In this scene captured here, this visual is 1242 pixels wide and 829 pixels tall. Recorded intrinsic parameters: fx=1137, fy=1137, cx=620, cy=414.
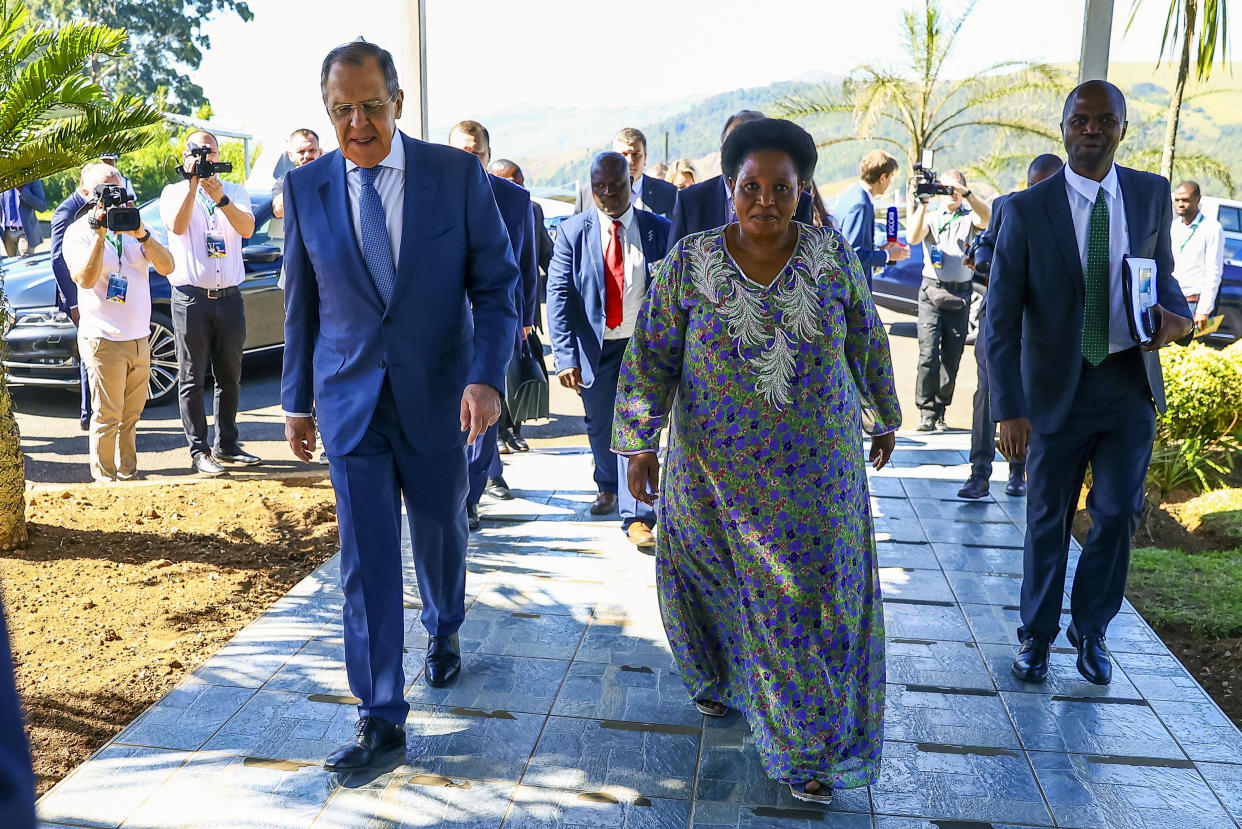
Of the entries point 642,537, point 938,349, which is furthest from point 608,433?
point 938,349

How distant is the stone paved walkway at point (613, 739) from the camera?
346 cm

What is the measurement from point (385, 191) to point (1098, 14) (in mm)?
4329

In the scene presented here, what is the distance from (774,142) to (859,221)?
4.23m

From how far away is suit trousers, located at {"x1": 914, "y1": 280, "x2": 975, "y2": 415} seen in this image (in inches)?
371

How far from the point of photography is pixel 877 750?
3465mm

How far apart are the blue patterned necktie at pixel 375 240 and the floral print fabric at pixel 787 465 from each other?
86 centimetres

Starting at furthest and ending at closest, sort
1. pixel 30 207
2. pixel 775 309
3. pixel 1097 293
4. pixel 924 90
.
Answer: pixel 924 90 < pixel 30 207 < pixel 1097 293 < pixel 775 309

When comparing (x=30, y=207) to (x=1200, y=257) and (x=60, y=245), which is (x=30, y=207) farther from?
(x=1200, y=257)

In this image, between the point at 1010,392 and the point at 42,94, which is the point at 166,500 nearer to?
the point at 42,94

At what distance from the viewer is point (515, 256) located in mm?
5945

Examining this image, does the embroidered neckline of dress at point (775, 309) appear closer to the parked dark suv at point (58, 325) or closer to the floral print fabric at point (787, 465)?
the floral print fabric at point (787, 465)

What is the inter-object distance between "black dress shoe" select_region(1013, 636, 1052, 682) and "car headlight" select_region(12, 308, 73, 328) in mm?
8356

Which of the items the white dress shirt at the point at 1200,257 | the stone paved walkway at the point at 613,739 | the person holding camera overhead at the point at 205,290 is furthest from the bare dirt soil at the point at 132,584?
the white dress shirt at the point at 1200,257

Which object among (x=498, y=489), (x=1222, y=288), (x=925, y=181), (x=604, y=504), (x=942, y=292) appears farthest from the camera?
(x=1222, y=288)
